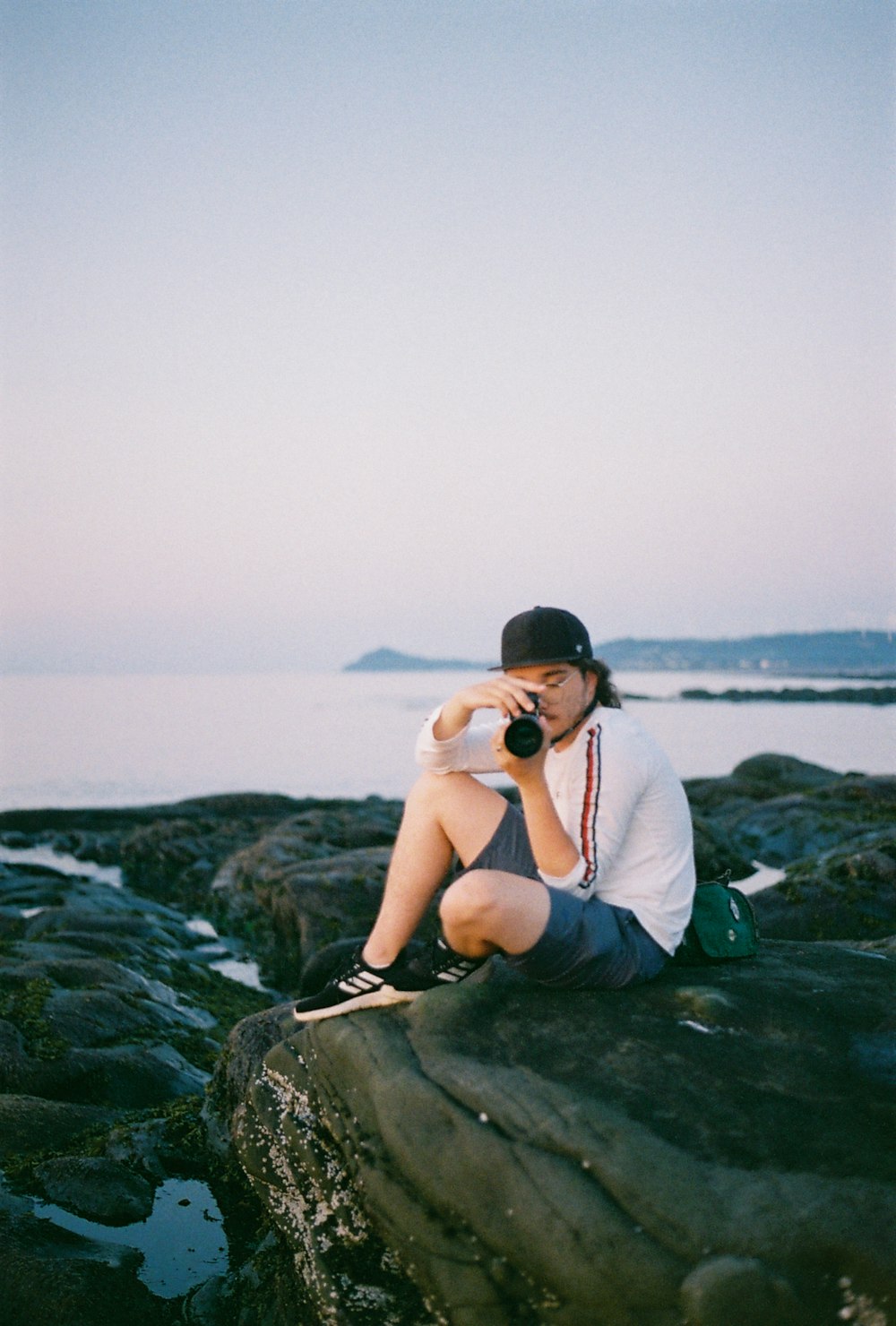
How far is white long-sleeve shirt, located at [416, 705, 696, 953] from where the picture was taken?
4.34m

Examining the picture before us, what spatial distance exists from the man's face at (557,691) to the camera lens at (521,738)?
0.26 m

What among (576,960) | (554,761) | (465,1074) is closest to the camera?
(465,1074)

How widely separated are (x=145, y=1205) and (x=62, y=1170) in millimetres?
422

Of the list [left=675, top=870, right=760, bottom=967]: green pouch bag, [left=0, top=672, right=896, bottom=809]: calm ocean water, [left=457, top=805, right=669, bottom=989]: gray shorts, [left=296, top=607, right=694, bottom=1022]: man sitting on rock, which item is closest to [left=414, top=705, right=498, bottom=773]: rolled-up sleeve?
[left=296, top=607, right=694, bottom=1022]: man sitting on rock

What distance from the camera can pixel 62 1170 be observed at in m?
5.18

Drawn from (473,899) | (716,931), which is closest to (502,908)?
(473,899)

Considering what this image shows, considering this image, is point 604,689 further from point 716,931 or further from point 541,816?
point 716,931

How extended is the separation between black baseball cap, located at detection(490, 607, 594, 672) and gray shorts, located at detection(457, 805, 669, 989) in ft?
2.43

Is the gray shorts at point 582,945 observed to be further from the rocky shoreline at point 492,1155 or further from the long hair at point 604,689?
the long hair at point 604,689

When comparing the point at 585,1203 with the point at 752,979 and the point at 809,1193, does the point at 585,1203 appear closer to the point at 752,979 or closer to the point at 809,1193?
the point at 809,1193

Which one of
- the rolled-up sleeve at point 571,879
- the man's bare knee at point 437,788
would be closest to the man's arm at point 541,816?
the rolled-up sleeve at point 571,879

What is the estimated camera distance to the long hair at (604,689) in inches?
188

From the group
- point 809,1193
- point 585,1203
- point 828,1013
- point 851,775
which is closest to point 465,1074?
point 585,1203

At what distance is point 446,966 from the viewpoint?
4.62m
